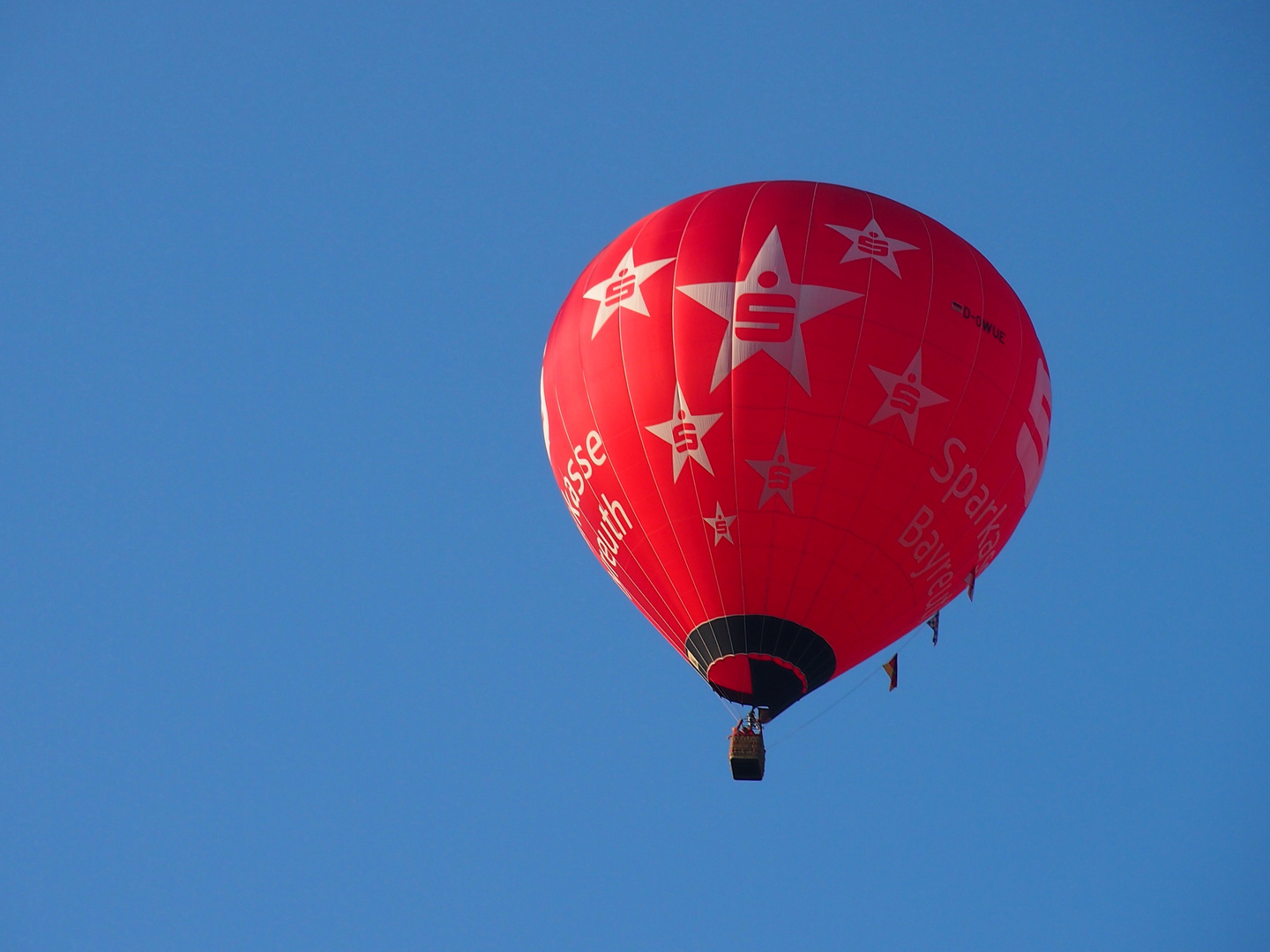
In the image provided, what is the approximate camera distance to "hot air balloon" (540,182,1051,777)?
65.8 ft

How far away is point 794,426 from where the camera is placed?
65.6 ft

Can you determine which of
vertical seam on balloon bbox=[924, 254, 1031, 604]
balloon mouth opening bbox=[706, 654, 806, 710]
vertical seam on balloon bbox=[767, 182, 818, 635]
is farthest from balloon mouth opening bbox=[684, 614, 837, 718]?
vertical seam on balloon bbox=[924, 254, 1031, 604]

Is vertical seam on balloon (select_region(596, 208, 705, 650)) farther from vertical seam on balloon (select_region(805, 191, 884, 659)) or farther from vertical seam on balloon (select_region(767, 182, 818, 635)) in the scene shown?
vertical seam on balloon (select_region(805, 191, 884, 659))

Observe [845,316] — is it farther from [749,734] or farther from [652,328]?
[749,734]

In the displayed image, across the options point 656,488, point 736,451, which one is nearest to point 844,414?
point 736,451

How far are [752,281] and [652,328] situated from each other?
1094 mm

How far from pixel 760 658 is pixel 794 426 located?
2354mm

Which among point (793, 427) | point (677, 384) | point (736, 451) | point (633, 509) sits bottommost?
point (633, 509)

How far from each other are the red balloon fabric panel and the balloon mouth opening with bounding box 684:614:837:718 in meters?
0.02

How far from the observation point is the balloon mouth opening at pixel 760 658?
2036 cm

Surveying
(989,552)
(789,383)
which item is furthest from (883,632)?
(789,383)

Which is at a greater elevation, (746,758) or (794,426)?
(794,426)

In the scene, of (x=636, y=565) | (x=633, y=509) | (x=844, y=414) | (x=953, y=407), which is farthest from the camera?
(x=636, y=565)

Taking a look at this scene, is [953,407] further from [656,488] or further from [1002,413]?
[656,488]
